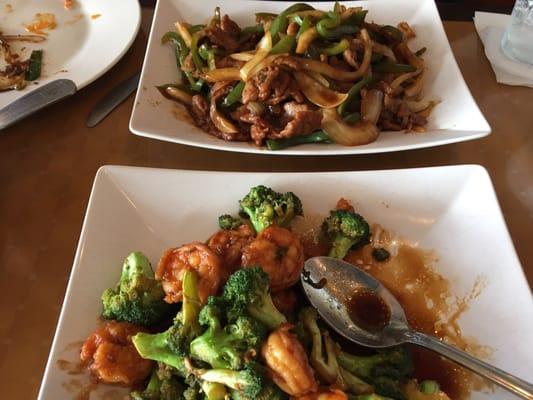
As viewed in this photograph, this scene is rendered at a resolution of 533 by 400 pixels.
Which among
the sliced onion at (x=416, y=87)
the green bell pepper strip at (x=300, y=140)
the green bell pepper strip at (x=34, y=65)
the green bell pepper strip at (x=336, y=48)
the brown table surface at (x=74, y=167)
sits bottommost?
the brown table surface at (x=74, y=167)

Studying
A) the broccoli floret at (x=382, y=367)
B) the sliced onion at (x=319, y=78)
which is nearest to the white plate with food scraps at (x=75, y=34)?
the sliced onion at (x=319, y=78)

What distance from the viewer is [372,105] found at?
1960 mm

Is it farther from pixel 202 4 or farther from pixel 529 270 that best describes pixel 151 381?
pixel 202 4

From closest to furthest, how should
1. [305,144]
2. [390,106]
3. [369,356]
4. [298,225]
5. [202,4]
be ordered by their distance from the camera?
[369,356] → [298,225] → [305,144] → [390,106] → [202,4]

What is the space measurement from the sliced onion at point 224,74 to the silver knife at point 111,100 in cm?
38

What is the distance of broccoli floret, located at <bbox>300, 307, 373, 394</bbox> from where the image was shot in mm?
1208

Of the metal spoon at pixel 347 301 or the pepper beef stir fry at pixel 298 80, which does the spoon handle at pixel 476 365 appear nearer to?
the metal spoon at pixel 347 301

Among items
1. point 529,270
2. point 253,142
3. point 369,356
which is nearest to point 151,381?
point 369,356

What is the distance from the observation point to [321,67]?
6.43ft

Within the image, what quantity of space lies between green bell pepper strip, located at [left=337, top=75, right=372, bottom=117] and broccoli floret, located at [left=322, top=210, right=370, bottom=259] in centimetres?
54

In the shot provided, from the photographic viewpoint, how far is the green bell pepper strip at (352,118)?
1.89 metres

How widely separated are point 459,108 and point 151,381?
1471 mm

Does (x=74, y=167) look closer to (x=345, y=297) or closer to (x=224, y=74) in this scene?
(x=224, y=74)

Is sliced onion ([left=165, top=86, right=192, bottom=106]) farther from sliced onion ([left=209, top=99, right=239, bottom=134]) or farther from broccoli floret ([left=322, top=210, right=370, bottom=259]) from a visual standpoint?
broccoli floret ([left=322, top=210, right=370, bottom=259])
